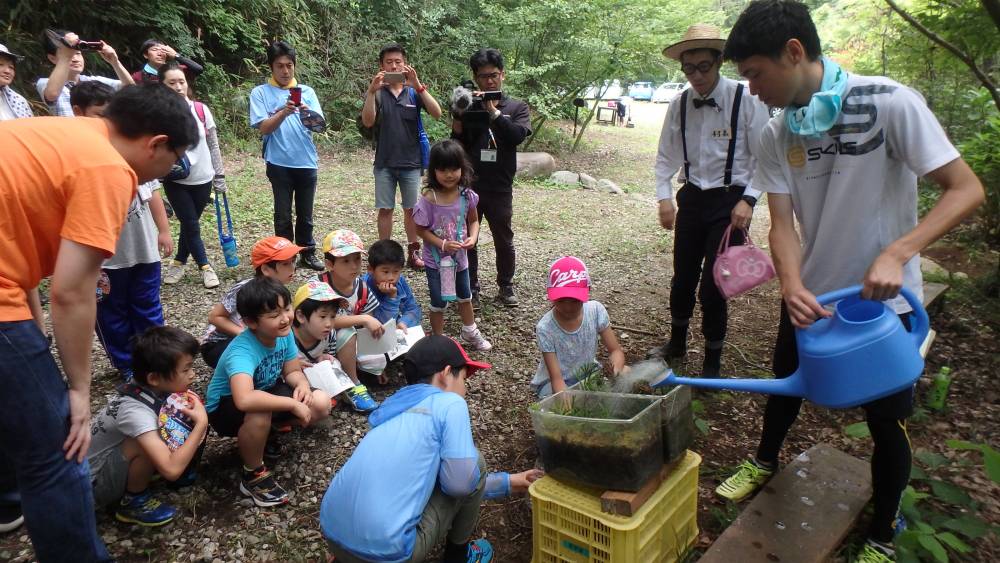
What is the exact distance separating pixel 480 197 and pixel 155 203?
84.9 inches

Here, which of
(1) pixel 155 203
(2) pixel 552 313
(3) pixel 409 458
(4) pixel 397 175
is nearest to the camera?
(3) pixel 409 458

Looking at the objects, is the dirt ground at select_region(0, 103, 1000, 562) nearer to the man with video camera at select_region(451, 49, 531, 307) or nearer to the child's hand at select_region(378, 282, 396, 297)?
the child's hand at select_region(378, 282, 396, 297)

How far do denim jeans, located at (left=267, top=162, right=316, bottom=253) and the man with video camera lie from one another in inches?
57.2

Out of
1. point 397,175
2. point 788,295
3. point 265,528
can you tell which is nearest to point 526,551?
point 265,528

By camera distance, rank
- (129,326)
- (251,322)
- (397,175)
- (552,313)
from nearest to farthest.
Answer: (251,322) < (552,313) < (129,326) < (397,175)

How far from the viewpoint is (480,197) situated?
4359mm

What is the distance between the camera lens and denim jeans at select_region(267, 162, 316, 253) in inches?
189

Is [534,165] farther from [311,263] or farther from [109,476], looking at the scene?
[109,476]

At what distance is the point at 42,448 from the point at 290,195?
3542mm

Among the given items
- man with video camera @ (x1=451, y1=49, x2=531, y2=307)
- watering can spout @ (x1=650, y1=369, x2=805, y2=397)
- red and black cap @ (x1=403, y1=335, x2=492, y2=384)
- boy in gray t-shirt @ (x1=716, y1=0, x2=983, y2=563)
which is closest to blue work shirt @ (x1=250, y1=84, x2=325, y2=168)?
man with video camera @ (x1=451, y1=49, x2=531, y2=307)

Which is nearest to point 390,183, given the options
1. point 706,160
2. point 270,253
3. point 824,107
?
point 270,253

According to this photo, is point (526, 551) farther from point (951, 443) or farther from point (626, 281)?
point (626, 281)

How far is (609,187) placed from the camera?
10016 millimetres

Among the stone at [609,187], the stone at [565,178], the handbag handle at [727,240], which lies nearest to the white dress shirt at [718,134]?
the handbag handle at [727,240]
